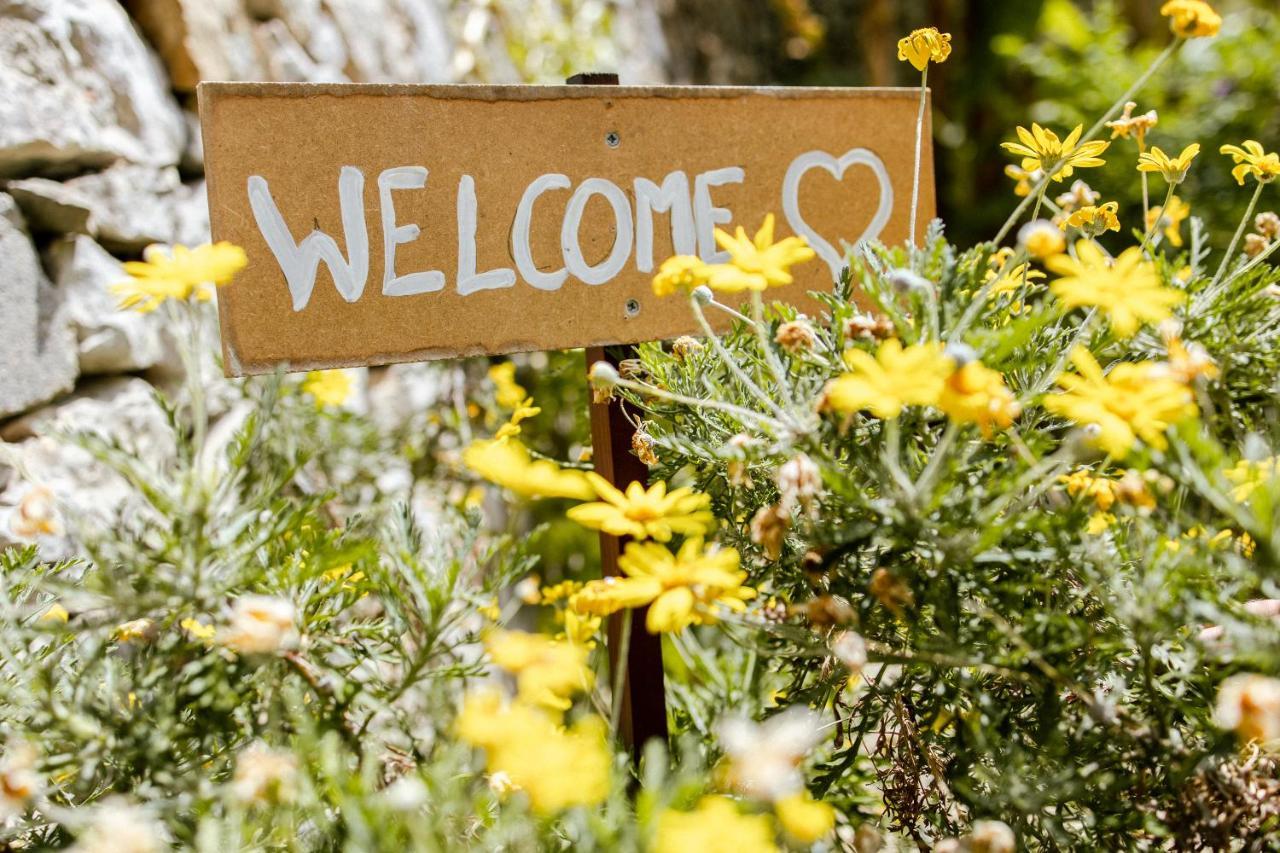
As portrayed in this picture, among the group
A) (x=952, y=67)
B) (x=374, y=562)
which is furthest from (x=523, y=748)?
(x=952, y=67)

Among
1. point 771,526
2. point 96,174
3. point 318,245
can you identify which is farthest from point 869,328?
point 96,174

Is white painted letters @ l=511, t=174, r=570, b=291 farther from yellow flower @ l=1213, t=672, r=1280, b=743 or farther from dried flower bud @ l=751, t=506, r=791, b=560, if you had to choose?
yellow flower @ l=1213, t=672, r=1280, b=743

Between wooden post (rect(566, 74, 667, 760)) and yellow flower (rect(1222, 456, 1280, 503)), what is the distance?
46cm

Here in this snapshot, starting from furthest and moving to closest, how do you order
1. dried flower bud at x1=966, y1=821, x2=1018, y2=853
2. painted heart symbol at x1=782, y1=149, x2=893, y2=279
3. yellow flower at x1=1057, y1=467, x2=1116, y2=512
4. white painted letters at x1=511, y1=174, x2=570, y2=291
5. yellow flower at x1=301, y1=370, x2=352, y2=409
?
yellow flower at x1=301, y1=370, x2=352, y2=409 < painted heart symbol at x1=782, y1=149, x2=893, y2=279 < white painted letters at x1=511, y1=174, x2=570, y2=291 < yellow flower at x1=1057, y1=467, x2=1116, y2=512 < dried flower bud at x1=966, y1=821, x2=1018, y2=853

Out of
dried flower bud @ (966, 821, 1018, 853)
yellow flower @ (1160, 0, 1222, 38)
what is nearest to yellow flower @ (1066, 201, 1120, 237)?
yellow flower @ (1160, 0, 1222, 38)

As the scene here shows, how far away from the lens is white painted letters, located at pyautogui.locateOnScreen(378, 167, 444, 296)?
0.82m

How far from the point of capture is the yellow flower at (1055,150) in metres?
0.76

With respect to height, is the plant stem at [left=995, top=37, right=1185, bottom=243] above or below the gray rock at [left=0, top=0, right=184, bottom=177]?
below

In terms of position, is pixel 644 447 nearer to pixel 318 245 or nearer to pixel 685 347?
pixel 685 347

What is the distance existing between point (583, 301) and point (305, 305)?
0.25m

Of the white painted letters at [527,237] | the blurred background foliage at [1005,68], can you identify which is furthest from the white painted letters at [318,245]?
the blurred background foliage at [1005,68]

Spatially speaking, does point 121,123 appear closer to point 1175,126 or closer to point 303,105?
point 303,105

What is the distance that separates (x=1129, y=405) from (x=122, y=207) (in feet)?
4.04

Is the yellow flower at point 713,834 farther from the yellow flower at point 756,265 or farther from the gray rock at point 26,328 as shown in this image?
the gray rock at point 26,328
